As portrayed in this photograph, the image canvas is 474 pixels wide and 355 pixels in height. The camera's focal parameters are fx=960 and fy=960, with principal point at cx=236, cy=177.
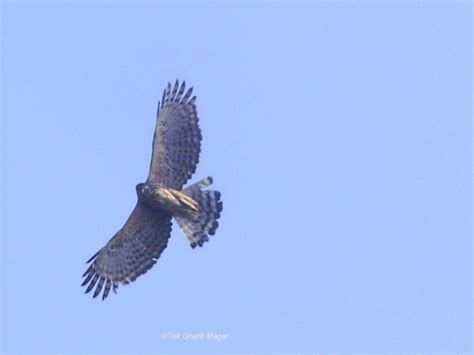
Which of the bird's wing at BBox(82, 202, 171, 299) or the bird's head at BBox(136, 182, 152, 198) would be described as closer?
the bird's head at BBox(136, 182, 152, 198)

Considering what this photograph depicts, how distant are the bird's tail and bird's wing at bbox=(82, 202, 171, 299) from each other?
39 centimetres

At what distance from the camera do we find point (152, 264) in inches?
555

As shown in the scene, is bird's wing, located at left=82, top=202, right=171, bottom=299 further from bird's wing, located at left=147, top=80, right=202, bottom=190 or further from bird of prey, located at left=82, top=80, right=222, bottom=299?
bird's wing, located at left=147, top=80, right=202, bottom=190

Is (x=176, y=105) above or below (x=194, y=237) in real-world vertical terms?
above

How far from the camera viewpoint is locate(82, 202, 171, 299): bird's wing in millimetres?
13914

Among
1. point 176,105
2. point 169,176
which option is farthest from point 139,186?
point 176,105

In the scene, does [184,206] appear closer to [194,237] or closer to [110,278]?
[194,237]

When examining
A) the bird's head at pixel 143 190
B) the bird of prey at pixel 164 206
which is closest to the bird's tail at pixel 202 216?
the bird of prey at pixel 164 206

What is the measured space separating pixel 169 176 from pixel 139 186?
49 cm

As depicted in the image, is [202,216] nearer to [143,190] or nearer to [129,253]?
[143,190]

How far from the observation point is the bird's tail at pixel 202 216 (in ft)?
44.5

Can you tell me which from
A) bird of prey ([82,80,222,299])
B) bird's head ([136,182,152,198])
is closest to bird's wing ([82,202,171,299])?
bird of prey ([82,80,222,299])

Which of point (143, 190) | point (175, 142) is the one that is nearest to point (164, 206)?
point (143, 190)

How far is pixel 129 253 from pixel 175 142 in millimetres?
1762
